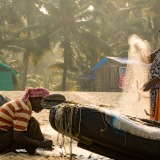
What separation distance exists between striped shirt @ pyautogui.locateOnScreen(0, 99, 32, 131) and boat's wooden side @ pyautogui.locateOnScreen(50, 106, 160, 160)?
17.3 inches

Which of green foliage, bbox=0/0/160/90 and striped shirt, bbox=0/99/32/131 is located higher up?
green foliage, bbox=0/0/160/90

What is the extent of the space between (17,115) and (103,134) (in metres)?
1.03

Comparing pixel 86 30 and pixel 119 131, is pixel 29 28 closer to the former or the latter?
pixel 86 30

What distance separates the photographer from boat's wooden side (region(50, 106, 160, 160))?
4211mm

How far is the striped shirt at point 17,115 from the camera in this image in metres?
4.55

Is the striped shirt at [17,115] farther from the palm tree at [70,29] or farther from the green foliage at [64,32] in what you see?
the palm tree at [70,29]

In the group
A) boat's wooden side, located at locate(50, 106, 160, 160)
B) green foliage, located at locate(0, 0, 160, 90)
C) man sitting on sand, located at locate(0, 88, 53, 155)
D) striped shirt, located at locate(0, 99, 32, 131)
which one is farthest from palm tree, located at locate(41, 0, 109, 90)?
boat's wooden side, located at locate(50, 106, 160, 160)

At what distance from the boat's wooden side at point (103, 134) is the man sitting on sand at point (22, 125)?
0.48m

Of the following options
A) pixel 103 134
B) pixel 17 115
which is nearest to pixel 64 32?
pixel 17 115

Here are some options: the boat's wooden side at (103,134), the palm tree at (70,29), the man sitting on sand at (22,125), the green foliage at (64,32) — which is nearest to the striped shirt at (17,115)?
the man sitting on sand at (22,125)

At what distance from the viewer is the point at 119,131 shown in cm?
421

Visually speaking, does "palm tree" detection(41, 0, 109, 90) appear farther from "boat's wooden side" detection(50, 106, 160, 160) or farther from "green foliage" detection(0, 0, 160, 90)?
"boat's wooden side" detection(50, 106, 160, 160)

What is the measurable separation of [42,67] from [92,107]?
50.3 metres

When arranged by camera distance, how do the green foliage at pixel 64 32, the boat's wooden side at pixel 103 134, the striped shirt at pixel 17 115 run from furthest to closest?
the green foliage at pixel 64 32
the striped shirt at pixel 17 115
the boat's wooden side at pixel 103 134
